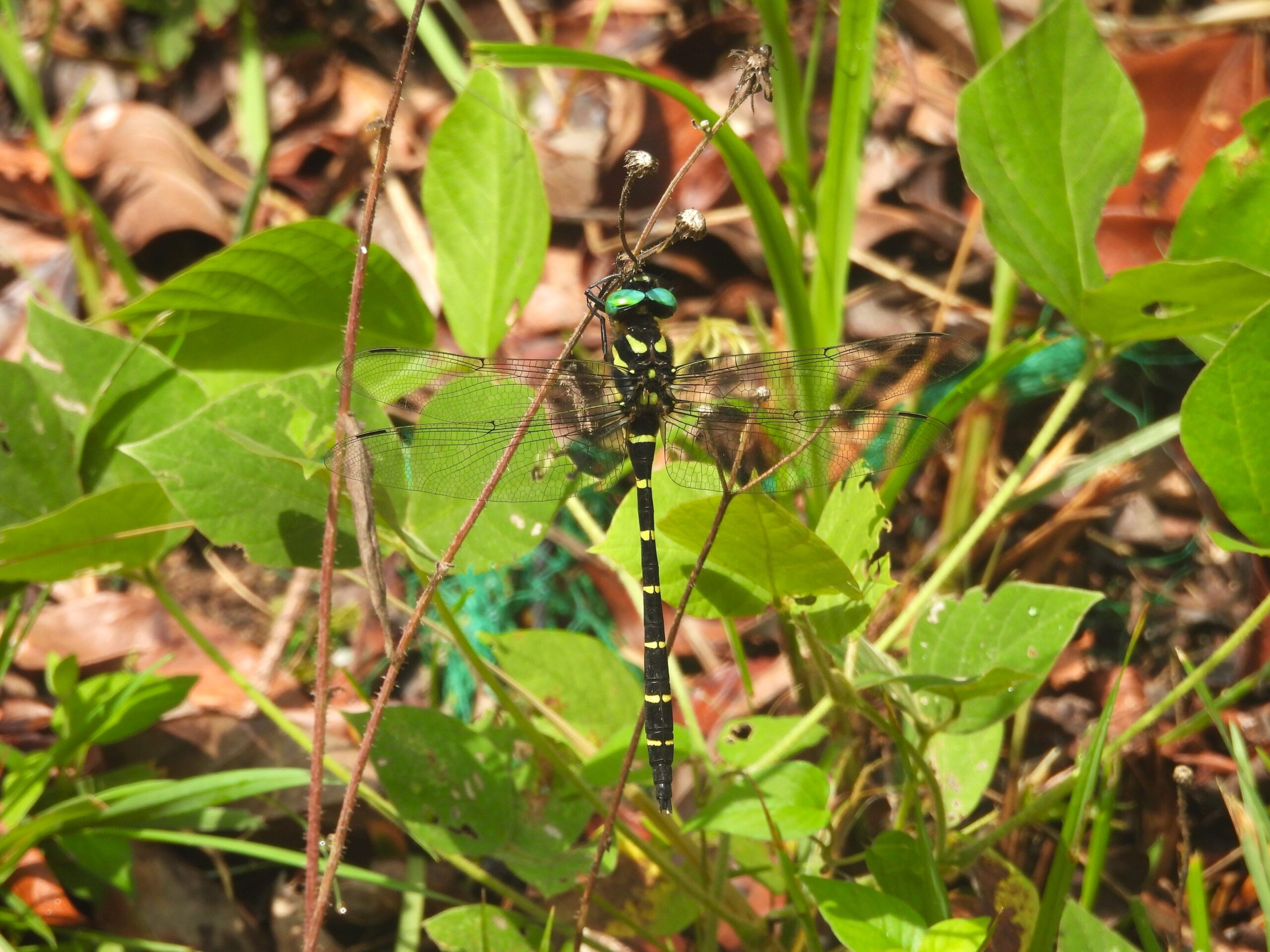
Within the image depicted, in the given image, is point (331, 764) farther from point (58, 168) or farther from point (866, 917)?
point (58, 168)

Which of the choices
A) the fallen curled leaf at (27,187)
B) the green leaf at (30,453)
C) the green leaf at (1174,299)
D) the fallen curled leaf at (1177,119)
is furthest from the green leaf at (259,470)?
the fallen curled leaf at (27,187)

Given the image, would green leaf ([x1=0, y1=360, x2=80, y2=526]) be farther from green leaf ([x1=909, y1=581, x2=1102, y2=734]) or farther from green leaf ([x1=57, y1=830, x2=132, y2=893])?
green leaf ([x1=909, y1=581, x2=1102, y2=734])

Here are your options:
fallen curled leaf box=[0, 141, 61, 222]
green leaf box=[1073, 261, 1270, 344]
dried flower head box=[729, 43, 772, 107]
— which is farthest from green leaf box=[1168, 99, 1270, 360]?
fallen curled leaf box=[0, 141, 61, 222]

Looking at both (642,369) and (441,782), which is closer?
(441,782)

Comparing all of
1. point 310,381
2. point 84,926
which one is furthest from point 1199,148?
point 84,926

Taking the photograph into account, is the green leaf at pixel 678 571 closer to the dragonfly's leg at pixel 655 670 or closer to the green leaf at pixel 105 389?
the dragonfly's leg at pixel 655 670

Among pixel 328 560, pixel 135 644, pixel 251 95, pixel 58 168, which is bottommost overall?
pixel 135 644

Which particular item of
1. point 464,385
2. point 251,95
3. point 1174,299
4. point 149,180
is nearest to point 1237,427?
point 1174,299
